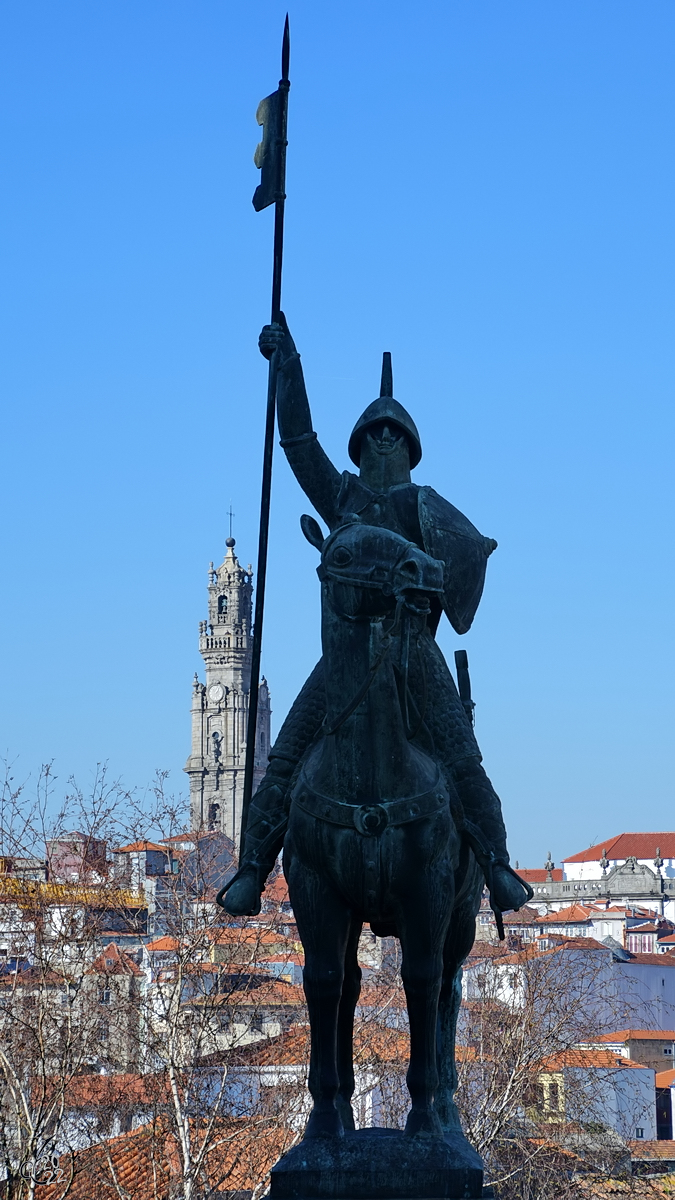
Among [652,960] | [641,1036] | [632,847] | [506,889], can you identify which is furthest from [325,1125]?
[632,847]

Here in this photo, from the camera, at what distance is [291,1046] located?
25.2m

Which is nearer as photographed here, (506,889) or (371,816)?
(371,816)

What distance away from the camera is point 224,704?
142250 mm

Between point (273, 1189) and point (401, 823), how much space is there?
1.49 meters

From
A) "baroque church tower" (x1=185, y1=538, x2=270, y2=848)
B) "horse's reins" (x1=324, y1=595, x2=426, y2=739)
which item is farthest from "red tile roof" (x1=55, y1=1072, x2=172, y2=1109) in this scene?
"baroque church tower" (x1=185, y1=538, x2=270, y2=848)

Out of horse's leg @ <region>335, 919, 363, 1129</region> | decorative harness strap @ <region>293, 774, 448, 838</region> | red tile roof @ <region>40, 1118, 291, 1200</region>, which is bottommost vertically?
red tile roof @ <region>40, 1118, 291, 1200</region>

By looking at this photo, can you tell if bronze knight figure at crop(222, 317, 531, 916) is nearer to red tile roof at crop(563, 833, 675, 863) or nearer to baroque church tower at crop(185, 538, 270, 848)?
red tile roof at crop(563, 833, 675, 863)

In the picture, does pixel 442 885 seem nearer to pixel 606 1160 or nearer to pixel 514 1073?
pixel 514 1073

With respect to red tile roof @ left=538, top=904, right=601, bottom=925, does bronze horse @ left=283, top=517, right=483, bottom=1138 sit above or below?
below

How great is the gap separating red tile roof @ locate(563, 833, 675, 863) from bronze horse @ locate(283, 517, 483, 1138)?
113 m

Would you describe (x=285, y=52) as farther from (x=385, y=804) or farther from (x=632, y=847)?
(x=632, y=847)

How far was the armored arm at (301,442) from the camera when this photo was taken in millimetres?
7711

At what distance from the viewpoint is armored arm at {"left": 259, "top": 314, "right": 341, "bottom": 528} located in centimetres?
771

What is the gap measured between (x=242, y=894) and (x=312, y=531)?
157cm
